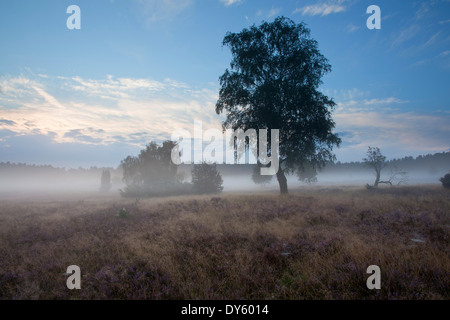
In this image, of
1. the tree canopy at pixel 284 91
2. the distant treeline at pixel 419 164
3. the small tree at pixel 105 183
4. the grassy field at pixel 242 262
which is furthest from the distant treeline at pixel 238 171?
the grassy field at pixel 242 262

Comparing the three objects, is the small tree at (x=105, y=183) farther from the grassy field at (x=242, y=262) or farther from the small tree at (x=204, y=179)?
the grassy field at (x=242, y=262)

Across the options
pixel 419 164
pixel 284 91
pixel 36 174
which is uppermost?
pixel 284 91

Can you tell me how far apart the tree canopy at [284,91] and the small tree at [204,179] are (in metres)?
18.9

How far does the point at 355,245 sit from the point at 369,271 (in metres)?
1.61

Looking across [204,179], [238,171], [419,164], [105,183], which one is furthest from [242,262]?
[419,164]

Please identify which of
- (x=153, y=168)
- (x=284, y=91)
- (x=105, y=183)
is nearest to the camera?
(x=284, y=91)

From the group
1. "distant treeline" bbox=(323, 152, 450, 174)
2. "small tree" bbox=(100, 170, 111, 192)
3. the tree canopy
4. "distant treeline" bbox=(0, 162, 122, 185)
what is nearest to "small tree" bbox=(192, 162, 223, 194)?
the tree canopy

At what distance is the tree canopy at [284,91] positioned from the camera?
1781cm

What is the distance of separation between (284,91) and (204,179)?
23.0 meters

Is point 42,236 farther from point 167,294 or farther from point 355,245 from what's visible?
point 355,245

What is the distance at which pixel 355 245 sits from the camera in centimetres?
557

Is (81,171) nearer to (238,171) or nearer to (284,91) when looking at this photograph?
(238,171)

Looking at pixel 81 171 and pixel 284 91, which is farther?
pixel 81 171

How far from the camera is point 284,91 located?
58.7 feet
